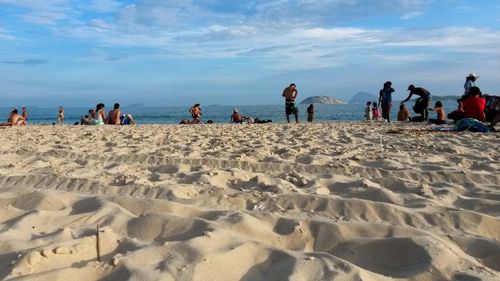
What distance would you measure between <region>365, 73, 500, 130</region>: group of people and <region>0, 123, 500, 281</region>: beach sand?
4380mm

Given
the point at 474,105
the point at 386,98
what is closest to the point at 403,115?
the point at 386,98

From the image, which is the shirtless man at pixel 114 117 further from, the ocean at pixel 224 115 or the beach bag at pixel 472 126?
the ocean at pixel 224 115

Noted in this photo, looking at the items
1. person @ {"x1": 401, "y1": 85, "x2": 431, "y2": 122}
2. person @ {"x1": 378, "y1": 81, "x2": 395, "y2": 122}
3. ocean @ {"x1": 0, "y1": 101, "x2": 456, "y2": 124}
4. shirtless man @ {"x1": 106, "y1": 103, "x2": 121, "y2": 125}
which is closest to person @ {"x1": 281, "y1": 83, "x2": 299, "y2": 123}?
person @ {"x1": 378, "y1": 81, "x2": 395, "y2": 122}

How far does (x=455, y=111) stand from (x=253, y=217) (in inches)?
370

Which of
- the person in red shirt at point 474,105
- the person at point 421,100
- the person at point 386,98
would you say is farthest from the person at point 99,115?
the person in red shirt at point 474,105

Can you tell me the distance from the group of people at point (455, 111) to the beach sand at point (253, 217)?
4380mm

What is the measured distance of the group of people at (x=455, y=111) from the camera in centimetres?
A: 899

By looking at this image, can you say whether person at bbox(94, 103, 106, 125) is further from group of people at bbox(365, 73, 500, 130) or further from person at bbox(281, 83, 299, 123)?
group of people at bbox(365, 73, 500, 130)

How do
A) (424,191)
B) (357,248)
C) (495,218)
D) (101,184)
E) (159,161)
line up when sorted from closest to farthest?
(357,248) < (495,218) < (424,191) < (101,184) < (159,161)

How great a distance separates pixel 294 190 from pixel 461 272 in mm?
1593

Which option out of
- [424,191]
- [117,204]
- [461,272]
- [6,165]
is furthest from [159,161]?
[461,272]

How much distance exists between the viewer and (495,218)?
2.62 m

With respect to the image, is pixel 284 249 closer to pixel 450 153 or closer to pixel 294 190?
pixel 294 190

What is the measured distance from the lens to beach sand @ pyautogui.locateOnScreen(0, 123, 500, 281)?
2006 millimetres
